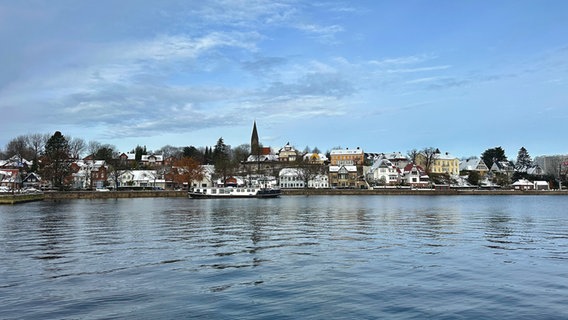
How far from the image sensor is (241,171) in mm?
162250

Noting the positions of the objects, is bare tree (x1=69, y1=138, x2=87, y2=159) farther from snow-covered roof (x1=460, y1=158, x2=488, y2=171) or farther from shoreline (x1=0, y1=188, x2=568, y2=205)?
snow-covered roof (x1=460, y1=158, x2=488, y2=171)

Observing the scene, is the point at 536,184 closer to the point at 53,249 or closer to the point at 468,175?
the point at 468,175

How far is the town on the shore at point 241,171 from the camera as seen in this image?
118 meters

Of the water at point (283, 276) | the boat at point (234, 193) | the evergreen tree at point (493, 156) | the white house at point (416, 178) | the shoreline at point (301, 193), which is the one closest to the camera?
the water at point (283, 276)

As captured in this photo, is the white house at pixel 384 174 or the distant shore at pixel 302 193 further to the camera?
the white house at pixel 384 174

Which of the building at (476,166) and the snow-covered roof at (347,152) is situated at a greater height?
the snow-covered roof at (347,152)

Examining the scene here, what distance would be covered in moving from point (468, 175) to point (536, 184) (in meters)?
22.0

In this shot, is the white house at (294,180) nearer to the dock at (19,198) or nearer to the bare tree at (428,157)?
the bare tree at (428,157)

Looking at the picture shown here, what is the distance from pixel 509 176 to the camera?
166 metres

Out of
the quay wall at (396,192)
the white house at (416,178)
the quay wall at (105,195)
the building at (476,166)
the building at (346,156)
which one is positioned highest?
the building at (346,156)

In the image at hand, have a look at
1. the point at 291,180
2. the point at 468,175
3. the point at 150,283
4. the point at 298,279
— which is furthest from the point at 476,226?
the point at 468,175

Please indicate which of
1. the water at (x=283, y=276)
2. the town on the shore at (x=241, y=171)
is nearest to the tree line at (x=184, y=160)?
the town on the shore at (x=241, y=171)

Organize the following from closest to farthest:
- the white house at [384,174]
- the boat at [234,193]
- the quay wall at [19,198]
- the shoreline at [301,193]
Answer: the quay wall at [19,198] → the shoreline at [301,193] → the boat at [234,193] → the white house at [384,174]

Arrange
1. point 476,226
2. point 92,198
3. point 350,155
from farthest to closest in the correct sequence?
point 350,155, point 92,198, point 476,226
